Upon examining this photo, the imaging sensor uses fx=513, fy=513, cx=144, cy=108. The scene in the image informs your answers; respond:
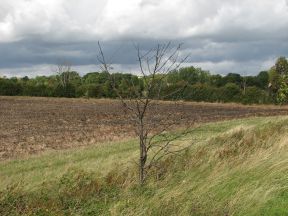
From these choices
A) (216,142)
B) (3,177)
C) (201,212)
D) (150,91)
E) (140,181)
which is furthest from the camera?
(216,142)

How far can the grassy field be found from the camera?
27.0 feet

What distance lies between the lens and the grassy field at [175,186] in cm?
822

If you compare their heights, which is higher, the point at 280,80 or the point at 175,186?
the point at 280,80

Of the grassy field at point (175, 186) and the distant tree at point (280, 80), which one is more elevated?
the distant tree at point (280, 80)

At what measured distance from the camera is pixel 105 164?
1390 cm

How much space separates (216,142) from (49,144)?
31.0 feet

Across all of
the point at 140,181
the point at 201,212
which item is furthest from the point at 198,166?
the point at 201,212

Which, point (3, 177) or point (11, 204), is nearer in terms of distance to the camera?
point (11, 204)

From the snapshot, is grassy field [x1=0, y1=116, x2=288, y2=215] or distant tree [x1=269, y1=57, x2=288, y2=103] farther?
distant tree [x1=269, y1=57, x2=288, y2=103]

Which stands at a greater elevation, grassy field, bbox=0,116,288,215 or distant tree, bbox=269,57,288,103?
distant tree, bbox=269,57,288,103

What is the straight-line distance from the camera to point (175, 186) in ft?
33.0

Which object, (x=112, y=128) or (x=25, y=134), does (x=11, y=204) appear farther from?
(x=112, y=128)

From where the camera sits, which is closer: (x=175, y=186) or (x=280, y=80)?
(x=175, y=186)

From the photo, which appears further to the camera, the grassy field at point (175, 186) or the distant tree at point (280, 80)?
the distant tree at point (280, 80)
